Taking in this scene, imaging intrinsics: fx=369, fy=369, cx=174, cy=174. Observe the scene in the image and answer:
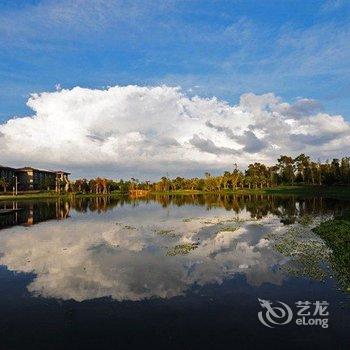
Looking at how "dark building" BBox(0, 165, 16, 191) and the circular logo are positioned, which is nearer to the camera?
the circular logo

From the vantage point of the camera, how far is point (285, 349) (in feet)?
48.0

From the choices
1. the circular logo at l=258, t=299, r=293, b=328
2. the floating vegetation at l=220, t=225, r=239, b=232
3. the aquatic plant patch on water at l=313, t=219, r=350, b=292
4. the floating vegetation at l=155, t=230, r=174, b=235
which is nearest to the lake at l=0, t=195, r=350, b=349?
the circular logo at l=258, t=299, r=293, b=328

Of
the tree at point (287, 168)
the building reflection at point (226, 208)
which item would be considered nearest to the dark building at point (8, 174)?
the building reflection at point (226, 208)

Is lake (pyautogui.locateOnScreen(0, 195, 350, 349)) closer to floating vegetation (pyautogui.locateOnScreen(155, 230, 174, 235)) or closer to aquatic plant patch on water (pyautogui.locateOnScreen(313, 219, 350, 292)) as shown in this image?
aquatic plant patch on water (pyautogui.locateOnScreen(313, 219, 350, 292))

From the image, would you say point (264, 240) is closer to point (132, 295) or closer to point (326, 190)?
point (132, 295)

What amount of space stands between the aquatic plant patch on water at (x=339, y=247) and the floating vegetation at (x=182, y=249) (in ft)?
41.3

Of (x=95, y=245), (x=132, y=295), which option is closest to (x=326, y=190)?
(x=95, y=245)

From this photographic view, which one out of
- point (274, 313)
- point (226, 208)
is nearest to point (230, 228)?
point (274, 313)

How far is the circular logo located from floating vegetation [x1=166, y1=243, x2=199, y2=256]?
1406 centimetres

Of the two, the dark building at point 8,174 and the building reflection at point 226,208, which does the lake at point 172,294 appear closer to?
the building reflection at point 226,208

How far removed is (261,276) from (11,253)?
23.6m

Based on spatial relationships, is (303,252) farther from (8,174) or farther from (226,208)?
(8,174)

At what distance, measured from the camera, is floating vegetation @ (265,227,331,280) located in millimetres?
26312

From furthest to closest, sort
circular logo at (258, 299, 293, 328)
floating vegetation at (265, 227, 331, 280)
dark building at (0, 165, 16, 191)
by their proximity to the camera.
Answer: dark building at (0, 165, 16, 191)
floating vegetation at (265, 227, 331, 280)
circular logo at (258, 299, 293, 328)
